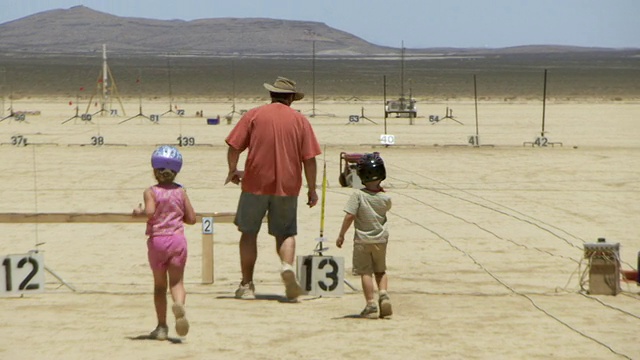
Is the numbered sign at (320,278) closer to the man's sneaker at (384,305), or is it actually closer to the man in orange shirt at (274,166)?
the man in orange shirt at (274,166)

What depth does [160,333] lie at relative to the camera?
8.77 m

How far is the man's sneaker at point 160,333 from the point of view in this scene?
8773mm

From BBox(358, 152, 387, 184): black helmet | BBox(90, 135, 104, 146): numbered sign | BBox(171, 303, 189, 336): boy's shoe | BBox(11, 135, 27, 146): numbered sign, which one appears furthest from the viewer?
BBox(90, 135, 104, 146): numbered sign

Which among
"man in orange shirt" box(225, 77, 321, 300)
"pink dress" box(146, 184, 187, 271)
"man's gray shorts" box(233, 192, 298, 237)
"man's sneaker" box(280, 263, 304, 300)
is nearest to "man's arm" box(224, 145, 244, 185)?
"man in orange shirt" box(225, 77, 321, 300)

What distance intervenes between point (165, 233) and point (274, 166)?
6.01 feet

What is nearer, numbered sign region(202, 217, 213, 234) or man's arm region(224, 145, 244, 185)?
man's arm region(224, 145, 244, 185)

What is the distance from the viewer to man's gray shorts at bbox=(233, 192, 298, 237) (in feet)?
33.8

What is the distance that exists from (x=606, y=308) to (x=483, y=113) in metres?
38.4

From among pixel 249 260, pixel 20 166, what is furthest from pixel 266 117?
pixel 20 166

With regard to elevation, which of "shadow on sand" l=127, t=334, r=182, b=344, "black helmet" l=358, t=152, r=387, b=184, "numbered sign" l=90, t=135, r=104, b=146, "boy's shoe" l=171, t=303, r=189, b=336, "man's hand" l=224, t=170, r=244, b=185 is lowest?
"shadow on sand" l=127, t=334, r=182, b=344

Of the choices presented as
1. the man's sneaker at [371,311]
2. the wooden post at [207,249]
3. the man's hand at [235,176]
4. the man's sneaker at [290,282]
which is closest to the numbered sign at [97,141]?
the wooden post at [207,249]

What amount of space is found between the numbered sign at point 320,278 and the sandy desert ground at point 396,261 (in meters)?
0.09

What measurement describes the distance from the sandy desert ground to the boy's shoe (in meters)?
0.15

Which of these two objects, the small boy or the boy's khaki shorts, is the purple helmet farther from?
the boy's khaki shorts
